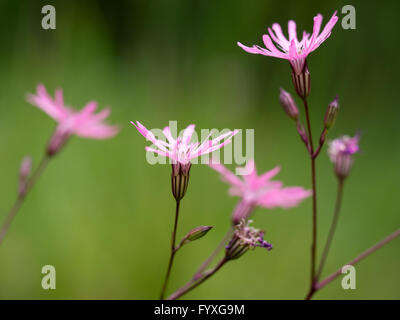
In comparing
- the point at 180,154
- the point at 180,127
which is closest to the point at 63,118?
the point at 180,154

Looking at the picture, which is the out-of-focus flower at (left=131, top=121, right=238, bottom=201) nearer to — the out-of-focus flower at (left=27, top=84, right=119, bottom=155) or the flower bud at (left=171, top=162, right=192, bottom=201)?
the flower bud at (left=171, top=162, right=192, bottom=201)

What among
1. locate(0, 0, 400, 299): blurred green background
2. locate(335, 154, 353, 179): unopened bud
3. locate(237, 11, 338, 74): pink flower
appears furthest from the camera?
locate(0, 0, 400, 299): blurred green background

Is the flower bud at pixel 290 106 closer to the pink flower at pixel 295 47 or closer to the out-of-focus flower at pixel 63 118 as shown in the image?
the pink flower at pixel 295 47

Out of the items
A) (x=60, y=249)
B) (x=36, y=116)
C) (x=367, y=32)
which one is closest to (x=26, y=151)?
(x=36, y=116)

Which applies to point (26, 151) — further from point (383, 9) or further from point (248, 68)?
point (383, 9)

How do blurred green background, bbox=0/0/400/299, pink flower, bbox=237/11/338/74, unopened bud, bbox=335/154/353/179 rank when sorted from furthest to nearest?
blurred green background, bbox=0/0/400/299 → unopened bud, bbox=335/154/353/179 → pink flower, bbox=237/11/338/74

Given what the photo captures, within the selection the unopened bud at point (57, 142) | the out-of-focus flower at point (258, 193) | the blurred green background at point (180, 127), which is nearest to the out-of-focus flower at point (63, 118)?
the unopened bud at point (57, 142)

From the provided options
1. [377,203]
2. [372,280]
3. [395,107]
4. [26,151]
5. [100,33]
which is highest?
[100,33]

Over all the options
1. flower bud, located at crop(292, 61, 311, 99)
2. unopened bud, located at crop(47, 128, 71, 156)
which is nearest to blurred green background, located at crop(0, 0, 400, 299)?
unopened bud, located at crop(47, 128, 71, 156)

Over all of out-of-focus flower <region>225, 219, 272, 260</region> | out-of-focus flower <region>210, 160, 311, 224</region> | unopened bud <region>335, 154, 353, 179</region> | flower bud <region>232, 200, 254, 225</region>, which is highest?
unopened bud <region>335, 154, 353, 179</region>
